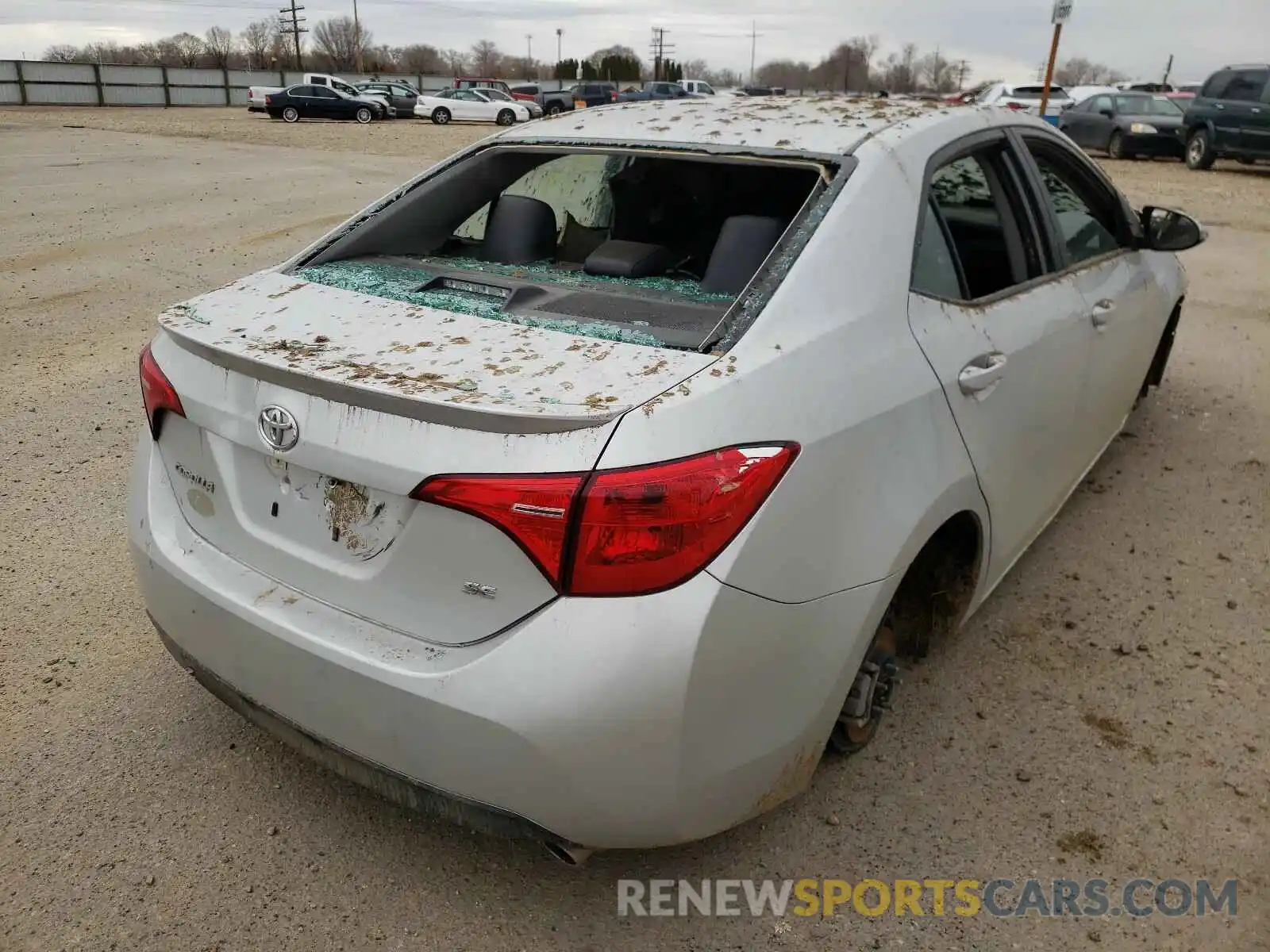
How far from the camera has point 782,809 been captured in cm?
236

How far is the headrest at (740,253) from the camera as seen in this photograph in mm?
2525

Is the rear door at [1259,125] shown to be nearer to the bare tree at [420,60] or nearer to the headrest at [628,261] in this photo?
the headrest at [628,261]

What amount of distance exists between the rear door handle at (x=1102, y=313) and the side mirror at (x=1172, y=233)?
49 centimetres

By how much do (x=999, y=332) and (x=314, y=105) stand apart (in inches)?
1349

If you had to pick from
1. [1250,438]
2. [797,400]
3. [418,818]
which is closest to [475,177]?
[797,400]

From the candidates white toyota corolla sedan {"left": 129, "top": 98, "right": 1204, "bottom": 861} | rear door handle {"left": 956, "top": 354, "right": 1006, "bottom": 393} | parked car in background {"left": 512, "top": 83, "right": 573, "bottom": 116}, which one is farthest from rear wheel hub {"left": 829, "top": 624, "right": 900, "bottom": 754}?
parked car in background {"left": 512, "top": 83, "right": 573, "bottom": 116}

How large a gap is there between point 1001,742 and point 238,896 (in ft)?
6.34

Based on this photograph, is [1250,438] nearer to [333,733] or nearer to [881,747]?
[881,747]

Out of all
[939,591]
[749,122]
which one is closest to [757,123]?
[749,122]

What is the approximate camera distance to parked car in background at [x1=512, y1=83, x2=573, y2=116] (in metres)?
39.1

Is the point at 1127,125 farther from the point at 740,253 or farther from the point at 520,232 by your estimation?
the point at 740,253

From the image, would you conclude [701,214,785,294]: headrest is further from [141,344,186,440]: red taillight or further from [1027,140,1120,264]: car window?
[141,344,186,440]: red taillight

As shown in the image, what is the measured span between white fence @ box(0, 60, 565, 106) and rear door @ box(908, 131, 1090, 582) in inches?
1773

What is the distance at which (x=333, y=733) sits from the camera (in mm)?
1899
